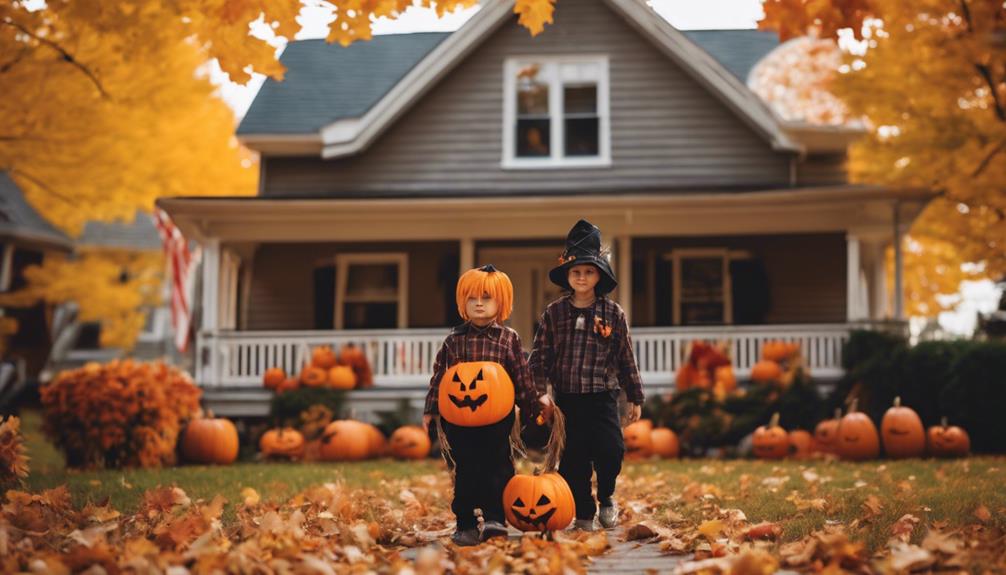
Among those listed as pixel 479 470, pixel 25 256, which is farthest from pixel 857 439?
pixel 25 256

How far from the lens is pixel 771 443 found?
11.5 metres

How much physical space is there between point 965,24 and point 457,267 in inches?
303

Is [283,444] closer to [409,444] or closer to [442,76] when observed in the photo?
[409,444]

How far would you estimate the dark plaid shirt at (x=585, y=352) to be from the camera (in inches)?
230

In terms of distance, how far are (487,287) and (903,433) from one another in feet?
23.4

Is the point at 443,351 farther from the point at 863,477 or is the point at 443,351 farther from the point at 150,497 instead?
the point at 863,477

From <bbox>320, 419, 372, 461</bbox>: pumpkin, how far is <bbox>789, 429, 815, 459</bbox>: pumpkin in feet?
15.8

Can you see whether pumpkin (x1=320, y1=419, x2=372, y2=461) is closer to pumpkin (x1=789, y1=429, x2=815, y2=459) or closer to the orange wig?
pumpkin (x1=789, y1=429, x2=815, y2=459)

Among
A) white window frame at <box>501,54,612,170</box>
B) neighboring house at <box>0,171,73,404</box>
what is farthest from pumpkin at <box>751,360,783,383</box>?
neighboring house at <box>0,171,73,404</box>

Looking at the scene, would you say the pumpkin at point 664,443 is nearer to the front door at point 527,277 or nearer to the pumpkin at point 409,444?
the pumpkin at point 409,444

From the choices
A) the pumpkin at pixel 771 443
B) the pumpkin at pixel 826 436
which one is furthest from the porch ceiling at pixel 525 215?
the pumpkin at pixel 771 443

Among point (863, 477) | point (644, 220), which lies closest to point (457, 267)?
point (644, 220)

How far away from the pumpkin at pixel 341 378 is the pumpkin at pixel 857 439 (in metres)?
6.13

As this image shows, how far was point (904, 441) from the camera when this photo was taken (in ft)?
35.9
